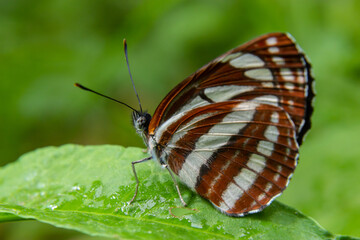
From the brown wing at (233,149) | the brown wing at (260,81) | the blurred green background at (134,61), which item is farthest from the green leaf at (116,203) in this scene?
the blurred green background at (134,61)

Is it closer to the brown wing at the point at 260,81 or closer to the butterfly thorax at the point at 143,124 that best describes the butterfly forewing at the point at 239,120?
the brown wing at the point at 260,81

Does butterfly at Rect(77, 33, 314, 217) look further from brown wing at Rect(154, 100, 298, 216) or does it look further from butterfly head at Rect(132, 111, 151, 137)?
butterfly head at Rect(132, 111, 151, 137)

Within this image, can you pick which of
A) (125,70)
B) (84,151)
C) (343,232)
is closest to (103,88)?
(125,70)

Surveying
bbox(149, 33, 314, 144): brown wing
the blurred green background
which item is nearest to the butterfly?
bbox(149, 33, 314, 144): brown wing

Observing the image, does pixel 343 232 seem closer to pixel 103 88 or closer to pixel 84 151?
pixel 84 151

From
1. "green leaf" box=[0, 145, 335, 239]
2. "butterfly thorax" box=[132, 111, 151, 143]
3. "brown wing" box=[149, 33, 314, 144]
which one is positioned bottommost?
"green leaf" box=[0, 145, 335, 239]

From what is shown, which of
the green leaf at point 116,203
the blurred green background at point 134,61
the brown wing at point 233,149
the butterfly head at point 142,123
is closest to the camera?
the green leaf at point 116,203

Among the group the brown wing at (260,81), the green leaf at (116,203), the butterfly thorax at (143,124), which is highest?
the brown wing at (260,81)
